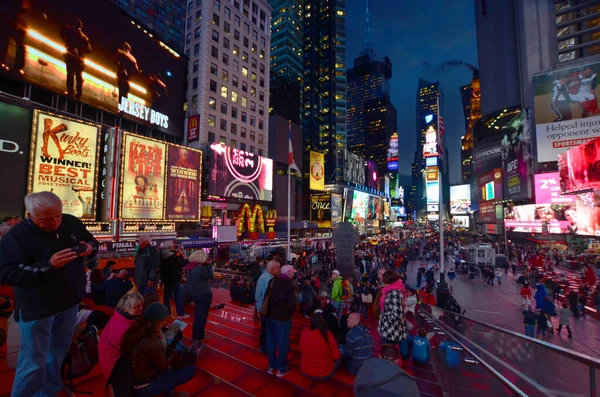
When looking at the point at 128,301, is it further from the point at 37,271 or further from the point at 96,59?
the point at 96,59

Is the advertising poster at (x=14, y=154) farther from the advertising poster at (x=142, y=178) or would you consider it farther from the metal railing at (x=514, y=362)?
the metal railing at (x=514, y=362)

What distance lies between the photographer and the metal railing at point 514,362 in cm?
361

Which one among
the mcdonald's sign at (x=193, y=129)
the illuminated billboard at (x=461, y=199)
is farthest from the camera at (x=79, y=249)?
the illuminated billboard at (x=461, y=199)

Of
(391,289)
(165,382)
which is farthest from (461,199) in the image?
(165,382)

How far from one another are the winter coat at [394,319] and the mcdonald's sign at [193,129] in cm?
3676

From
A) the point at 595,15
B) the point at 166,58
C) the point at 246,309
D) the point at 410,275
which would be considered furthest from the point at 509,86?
the point at 246,309

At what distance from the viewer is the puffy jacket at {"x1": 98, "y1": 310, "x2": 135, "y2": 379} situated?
3322 millimetres

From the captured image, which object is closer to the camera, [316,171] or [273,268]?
[273,268]

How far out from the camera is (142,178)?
2880 cm

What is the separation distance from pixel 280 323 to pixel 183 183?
31144mm

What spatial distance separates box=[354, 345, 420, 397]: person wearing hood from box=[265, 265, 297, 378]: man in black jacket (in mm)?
2102

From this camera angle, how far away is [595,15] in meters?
57.5

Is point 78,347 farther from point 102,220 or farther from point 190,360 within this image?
point 102,220

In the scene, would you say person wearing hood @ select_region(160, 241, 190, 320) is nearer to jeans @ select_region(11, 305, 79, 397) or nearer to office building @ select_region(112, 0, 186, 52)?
jeans @ select_region(11, 305, 79, 397)
